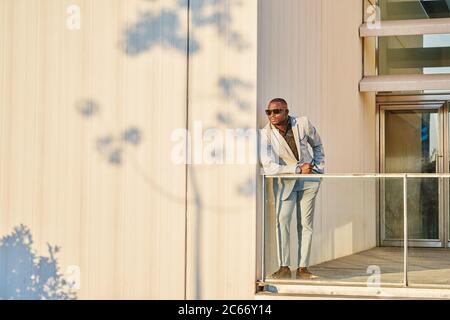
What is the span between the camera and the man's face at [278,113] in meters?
7.86

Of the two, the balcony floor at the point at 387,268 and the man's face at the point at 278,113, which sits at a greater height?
the man's face at the point at 278,113

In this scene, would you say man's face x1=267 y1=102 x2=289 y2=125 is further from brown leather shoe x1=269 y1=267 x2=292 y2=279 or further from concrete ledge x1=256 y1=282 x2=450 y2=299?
concrete ledge x1=256 y1=282 x2=450 y2=299

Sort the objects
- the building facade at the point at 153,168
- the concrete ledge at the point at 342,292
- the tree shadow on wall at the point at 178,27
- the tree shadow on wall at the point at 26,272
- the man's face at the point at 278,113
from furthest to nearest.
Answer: the tree shadow on wall at the point at 26,272
the tree shadow on wall at the point at 178,27
the building facade at the point at 153,168
the man's face at the point at 278,113
the concrete ledge at the point at 342,292

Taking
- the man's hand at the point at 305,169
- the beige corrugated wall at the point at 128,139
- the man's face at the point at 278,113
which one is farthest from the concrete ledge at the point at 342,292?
the man's face at the point at 278,113

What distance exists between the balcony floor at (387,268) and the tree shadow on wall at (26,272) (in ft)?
7.91

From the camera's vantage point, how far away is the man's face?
786 cm

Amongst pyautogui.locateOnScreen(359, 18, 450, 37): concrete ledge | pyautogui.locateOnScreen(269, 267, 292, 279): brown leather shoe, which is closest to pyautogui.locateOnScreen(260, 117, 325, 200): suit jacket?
pyautogui.locateOnScreen(269, 267, 292, 279): brown leather shoe

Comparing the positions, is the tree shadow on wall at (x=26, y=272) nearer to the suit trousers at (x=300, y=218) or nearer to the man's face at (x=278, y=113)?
A: the suit trousers at (x=300, y=218)

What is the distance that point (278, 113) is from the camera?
25.8 feet

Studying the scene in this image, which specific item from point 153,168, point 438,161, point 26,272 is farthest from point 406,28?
point 26,272

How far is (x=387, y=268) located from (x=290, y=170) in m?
1.17

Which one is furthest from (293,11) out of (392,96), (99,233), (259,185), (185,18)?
(392,96)
